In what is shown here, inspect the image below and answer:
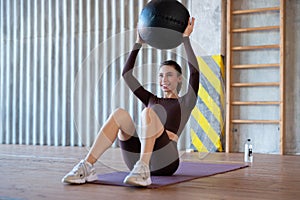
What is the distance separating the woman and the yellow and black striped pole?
2974 millimetres

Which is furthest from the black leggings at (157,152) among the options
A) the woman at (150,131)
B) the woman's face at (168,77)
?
the woman's face at (168,77)

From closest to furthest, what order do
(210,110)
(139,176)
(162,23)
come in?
1. (139,176)
2. (162,23)
3. (210,110)

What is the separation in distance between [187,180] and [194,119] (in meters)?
3.25

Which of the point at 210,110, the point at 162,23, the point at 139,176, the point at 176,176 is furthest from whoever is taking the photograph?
the point at 210,110

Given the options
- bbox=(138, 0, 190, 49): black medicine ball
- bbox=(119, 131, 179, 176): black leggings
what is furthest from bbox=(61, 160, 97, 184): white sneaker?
bbox=(138, 0, 190, 49): black medicine ball

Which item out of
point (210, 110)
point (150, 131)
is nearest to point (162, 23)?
point (150, 131)

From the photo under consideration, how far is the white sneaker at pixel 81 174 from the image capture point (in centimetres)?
252

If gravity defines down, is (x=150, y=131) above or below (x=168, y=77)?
below

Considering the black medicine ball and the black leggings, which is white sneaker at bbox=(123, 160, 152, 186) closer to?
the black leggings

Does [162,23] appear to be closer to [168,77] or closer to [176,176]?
[168,77]

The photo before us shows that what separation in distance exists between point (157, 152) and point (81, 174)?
1.42ft

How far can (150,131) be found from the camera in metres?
2.46

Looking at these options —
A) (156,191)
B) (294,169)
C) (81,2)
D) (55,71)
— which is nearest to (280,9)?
(294,169)

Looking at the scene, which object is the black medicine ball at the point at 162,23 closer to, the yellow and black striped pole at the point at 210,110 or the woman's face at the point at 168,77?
the woman's face at the point at 168,77
